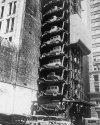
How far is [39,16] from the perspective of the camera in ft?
157

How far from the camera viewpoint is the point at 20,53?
38.6 m

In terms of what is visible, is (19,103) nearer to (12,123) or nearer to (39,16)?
(12,123)

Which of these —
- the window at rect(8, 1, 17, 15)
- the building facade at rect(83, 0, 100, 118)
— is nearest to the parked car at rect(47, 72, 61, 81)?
the building facade at rect(83, 0, 100, 118)

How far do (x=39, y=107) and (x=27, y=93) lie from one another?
12.4 ft

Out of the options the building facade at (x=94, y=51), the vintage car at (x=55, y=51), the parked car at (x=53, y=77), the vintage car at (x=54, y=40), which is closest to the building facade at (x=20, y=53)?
the vintage car at (x=54, y=40)

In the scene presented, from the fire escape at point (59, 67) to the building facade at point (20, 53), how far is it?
2067 mm

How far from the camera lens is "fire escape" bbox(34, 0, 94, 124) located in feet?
124

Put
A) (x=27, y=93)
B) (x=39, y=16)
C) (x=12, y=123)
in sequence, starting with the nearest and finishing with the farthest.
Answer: (x=12, y=123) → (x=27, y=93) → (x=39, y=16)

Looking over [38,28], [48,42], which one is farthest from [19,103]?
[38,28]

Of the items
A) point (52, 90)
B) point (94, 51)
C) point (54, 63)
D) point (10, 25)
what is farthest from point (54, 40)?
point (94, 51)

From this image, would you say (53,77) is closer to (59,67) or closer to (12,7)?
(59,67)

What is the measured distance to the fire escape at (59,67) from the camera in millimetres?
37737

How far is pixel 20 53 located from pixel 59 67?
850 centimetres

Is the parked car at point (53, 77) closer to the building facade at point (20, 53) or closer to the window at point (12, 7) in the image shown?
the building facade at point (20, 53)
